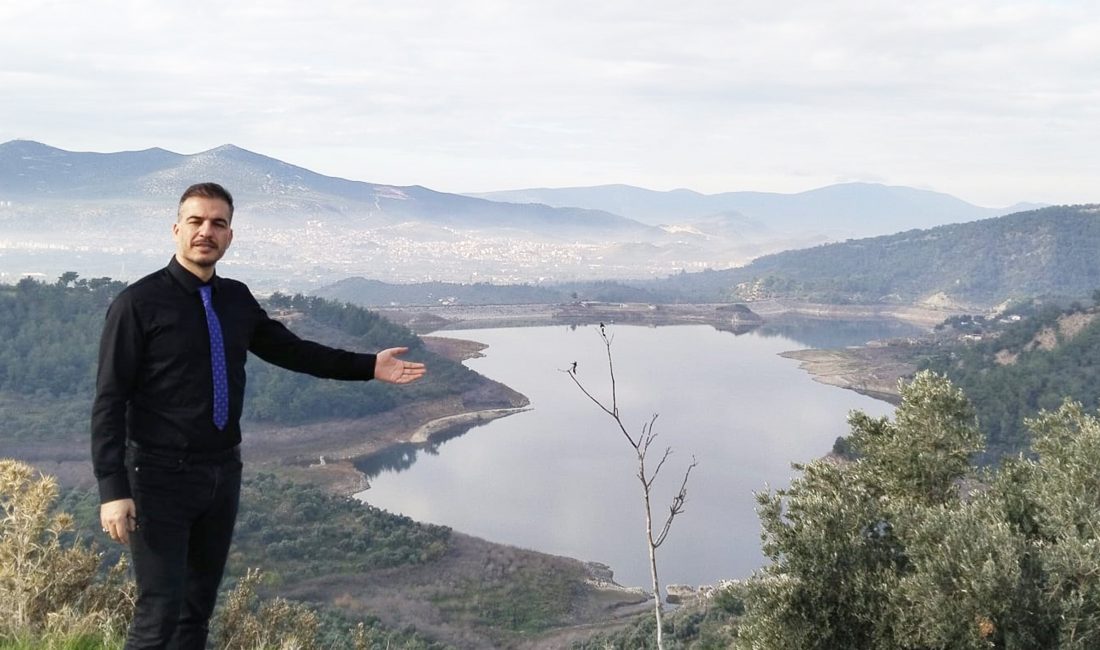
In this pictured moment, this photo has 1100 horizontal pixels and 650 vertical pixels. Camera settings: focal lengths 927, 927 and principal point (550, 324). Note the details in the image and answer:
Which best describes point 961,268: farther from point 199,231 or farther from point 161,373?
point 161,373

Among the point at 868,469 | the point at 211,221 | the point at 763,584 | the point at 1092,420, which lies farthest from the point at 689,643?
the point at 211,221

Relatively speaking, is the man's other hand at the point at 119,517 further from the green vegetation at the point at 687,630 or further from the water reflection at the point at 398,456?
the water reflection at the point at 398,456

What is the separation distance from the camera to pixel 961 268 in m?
114

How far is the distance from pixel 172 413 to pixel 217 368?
0.20 m

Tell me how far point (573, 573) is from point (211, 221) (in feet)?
77.9

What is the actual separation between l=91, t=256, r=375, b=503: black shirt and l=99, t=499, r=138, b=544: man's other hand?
0.08 feet

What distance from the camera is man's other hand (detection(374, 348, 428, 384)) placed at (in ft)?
11.7

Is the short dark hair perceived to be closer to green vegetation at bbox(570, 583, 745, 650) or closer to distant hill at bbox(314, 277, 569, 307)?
green vegetation at bbox(570, 583, 745, 650)

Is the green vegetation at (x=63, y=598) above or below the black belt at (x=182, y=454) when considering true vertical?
below

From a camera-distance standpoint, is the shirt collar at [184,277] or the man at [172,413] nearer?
the man at [172,413]

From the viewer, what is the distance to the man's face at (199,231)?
3055 millimetres

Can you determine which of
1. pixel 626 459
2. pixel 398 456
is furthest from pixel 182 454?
pixel 398 456

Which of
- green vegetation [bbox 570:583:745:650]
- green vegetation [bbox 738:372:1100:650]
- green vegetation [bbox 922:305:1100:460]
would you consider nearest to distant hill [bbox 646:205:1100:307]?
green vegetation [bbox 922:305:1100:460]

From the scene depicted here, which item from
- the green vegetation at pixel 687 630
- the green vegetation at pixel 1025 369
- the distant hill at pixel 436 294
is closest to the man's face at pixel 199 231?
the green vegetation at pixel 687 630
